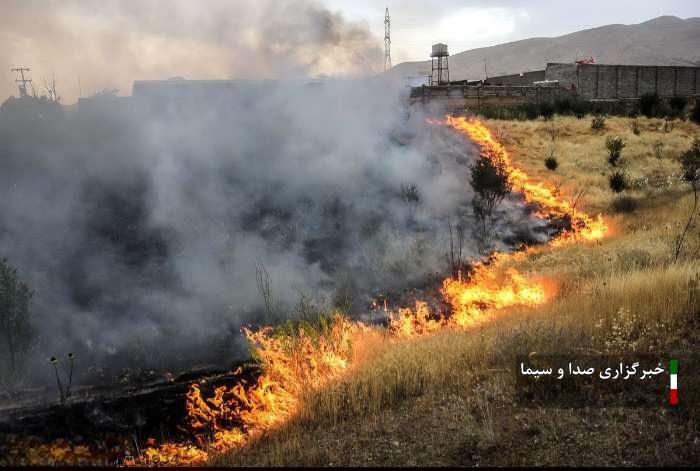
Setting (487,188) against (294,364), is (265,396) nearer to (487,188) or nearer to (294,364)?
(294,364)

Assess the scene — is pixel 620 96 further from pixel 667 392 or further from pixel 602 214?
pixel 667 392

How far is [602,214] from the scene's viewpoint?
1367 cm

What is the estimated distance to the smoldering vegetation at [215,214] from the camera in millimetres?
8484

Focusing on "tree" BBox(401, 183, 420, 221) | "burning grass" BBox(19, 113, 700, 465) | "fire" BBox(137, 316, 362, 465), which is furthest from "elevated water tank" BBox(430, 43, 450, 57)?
"fire" BBox(137, 316, 362, 465)

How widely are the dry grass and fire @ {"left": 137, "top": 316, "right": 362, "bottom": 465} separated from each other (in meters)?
0.32

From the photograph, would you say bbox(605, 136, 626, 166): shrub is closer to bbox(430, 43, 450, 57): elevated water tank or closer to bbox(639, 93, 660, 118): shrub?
bbox(639, 93, 660, 118): shrub

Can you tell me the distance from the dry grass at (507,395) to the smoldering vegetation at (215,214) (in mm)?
2882

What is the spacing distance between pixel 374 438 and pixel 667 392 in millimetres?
2655

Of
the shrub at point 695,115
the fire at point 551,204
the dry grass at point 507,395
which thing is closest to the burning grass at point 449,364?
the dry grass at point 507,395

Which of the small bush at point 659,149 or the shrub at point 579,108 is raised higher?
the shrub at point 579,108

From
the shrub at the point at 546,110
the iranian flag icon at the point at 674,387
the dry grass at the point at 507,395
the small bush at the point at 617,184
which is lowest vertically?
the dry grass at the point at 507,395

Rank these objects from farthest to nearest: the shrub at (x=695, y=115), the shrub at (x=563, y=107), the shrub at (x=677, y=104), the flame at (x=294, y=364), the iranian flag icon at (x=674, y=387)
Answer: the shrub at (x=677, y=104) < the shrub at (x=563, y=107) < the shrub at (x=695, y=115) < the flame at (x=294, y=364) < the iranian flag icon at (x=674, y=387)

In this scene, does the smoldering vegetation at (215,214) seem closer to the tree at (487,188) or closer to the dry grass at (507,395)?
the tree at (487,188)

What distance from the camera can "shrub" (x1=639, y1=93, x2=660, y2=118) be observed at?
91.6ft
